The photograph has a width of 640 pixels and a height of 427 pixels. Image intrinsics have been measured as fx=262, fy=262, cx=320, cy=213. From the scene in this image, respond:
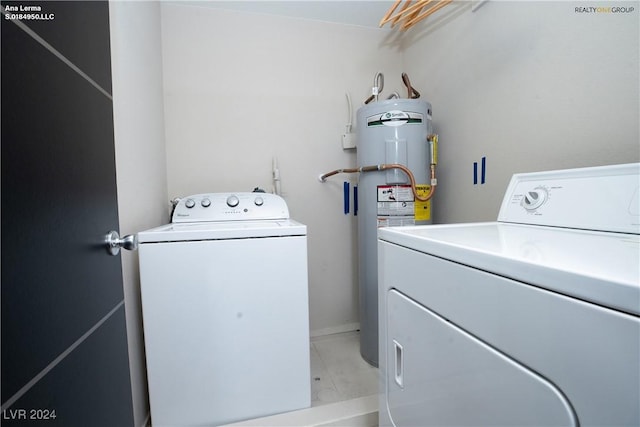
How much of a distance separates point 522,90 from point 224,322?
1.60 meters

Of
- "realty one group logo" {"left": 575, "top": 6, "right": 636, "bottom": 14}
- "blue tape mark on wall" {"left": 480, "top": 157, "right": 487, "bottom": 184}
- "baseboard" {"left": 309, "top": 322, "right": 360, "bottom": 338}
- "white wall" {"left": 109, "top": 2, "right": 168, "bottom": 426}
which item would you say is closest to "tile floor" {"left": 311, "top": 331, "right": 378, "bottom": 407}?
"baseboard" {"left": 309, "top": 322, "right": 360, "bottom": 338}

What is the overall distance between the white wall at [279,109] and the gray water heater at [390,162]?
41 centimetres

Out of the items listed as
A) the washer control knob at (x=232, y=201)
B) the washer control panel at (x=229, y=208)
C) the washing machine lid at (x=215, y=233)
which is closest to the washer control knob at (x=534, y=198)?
the washing machine lid at (x=215, y=233)

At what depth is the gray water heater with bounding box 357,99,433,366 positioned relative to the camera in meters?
1.40

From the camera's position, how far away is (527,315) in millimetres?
411

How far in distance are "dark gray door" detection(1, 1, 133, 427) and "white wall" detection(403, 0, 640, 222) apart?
1453 mm

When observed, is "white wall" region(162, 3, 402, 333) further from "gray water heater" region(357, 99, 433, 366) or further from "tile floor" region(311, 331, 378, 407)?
"gray water heater" region(357, 99, 433, 366)

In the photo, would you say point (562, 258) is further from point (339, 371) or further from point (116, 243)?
point (339, 371)

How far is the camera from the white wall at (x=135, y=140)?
98 centimetres

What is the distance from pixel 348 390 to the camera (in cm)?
132

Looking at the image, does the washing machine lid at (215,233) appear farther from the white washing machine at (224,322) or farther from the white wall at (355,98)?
the white wall at (355,98)

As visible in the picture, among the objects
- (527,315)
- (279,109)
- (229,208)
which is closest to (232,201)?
(229,208)

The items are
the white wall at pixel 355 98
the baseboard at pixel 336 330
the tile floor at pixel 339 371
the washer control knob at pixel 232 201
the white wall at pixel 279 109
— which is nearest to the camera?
the white wall at pixel 355 98

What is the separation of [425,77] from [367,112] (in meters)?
0.61
